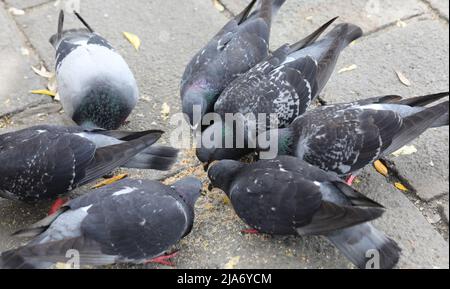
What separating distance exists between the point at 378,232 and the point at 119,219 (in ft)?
5.16

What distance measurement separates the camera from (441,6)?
17.8ft

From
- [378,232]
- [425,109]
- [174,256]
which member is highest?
[425,109]

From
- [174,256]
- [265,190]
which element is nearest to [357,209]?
[265,190]

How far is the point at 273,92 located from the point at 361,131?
0.76 metres

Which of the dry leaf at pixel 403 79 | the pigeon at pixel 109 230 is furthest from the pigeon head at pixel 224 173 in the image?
the dry leaf at pixel 403 79

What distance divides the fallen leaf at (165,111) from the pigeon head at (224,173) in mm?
934

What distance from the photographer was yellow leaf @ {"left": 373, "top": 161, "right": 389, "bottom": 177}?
13.6ft

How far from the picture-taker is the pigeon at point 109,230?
328 centimetres

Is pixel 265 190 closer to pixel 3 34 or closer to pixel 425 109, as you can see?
pixel 425 109

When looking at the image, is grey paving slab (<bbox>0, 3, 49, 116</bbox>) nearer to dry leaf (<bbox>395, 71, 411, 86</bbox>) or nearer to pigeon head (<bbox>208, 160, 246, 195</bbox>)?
pigeon head (<bbox>208, 160, 246, 195</bbox>)

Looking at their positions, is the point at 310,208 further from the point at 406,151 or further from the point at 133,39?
the point at 133,39

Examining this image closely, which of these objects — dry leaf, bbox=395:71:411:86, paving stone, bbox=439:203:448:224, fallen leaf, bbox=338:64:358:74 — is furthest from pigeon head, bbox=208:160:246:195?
dry leaf, bbox=395:71:411:86

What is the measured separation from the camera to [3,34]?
533cm

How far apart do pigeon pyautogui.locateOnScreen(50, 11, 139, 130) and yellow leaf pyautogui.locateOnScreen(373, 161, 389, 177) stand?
194cm
